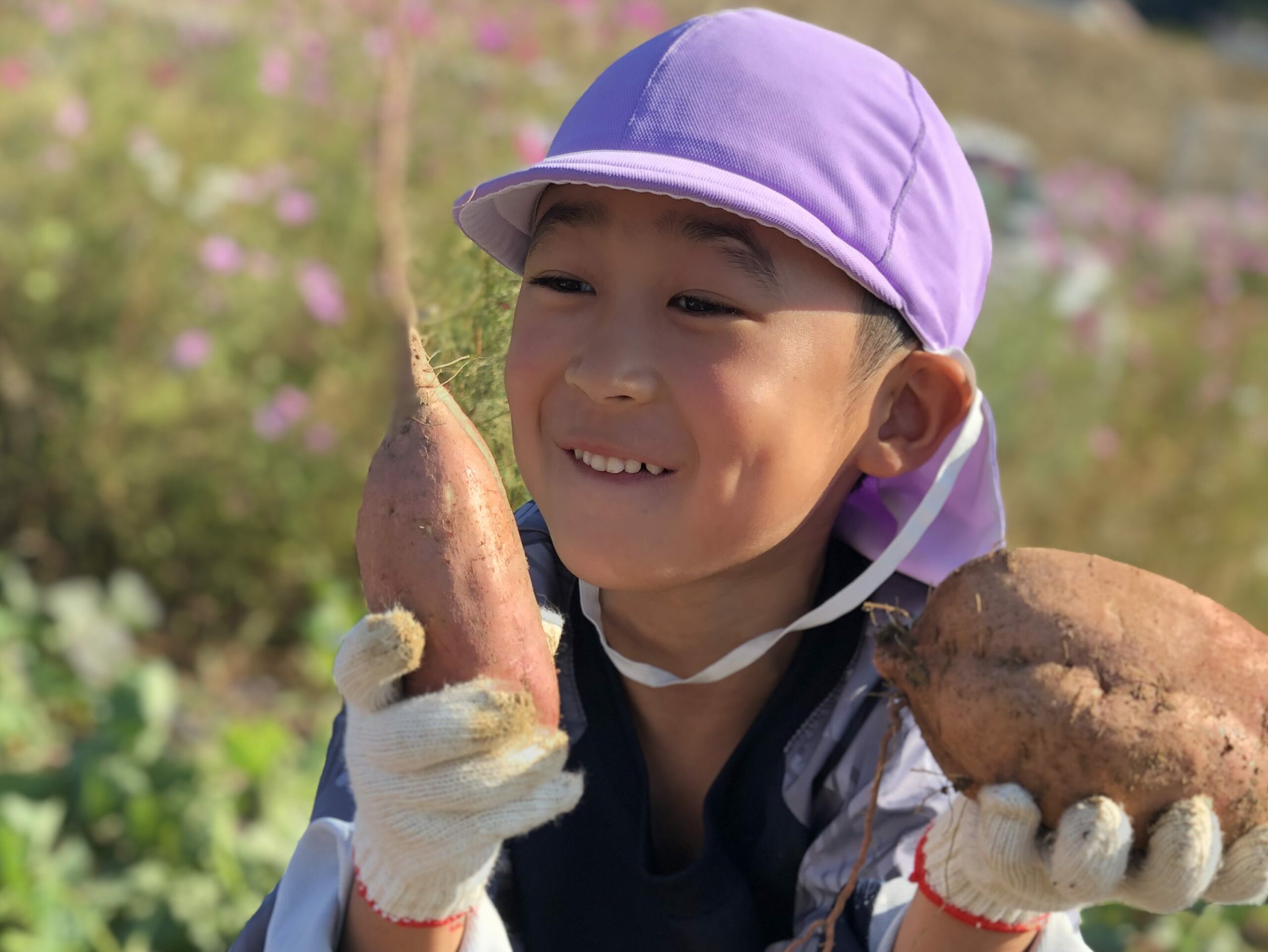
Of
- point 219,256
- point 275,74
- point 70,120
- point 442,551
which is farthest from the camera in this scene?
point 275,74

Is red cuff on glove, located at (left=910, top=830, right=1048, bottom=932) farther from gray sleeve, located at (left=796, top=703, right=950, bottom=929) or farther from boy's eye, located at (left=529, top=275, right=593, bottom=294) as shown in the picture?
boy's eye, located at (left=529, top=275, right=593, bottom=294)

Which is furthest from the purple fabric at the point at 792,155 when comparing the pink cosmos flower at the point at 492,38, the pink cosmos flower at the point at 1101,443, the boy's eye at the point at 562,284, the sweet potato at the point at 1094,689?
the pink cosmos flower at the point at 1101,443

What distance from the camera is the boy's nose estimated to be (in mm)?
1303

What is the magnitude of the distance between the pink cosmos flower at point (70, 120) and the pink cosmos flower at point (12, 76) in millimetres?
160

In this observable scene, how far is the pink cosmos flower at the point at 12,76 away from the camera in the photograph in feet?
12.3

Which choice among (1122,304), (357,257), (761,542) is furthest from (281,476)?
(1122,304)

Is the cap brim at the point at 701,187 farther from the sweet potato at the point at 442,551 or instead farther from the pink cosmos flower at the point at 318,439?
the pink cosmos flower at the point at 318,439

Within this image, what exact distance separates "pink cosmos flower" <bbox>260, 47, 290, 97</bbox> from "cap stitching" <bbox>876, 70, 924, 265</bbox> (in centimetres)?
319

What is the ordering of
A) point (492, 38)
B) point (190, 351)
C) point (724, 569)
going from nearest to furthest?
1. point (724, 569)
2. point (190, 351)
3. point (492, 38)

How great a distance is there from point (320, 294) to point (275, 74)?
46.2 inches

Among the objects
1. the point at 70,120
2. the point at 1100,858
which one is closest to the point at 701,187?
the point at 1100,858

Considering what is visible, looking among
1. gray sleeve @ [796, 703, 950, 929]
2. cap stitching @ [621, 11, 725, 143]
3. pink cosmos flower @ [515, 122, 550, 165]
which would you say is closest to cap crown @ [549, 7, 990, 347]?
cap stitching @ [621, 11, 725, 143]

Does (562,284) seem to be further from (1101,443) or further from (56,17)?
(56,17)

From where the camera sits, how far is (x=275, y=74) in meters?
4.20
